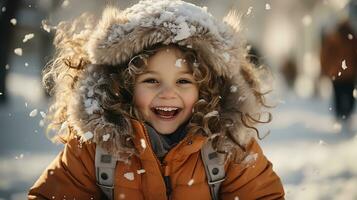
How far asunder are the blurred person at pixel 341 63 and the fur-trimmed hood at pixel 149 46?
4994mm

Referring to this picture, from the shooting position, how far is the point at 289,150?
680 centimetres

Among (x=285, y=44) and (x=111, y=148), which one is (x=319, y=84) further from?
(x=111, y=148)

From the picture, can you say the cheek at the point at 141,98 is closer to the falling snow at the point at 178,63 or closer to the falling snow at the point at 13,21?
the falling snow at the point at 178,63

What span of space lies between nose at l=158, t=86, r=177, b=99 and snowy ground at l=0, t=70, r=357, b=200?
6.61ft

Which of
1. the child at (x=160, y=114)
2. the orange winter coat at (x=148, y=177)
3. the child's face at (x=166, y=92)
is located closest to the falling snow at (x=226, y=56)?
the child at (x=160, y=114)

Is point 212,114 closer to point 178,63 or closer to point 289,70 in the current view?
point 178,63

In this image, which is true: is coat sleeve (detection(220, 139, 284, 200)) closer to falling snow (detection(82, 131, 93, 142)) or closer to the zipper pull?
the zipper pull

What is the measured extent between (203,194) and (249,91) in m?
0.57

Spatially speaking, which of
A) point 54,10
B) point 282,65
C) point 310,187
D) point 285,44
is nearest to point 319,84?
point 282,65

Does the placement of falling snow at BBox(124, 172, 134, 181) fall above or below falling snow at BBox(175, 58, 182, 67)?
below

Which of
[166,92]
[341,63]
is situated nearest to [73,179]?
[166,92]

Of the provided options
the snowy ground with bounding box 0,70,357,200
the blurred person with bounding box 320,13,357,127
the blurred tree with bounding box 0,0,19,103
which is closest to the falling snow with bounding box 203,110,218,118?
the snowy ground with bounding box 0,70,357,200

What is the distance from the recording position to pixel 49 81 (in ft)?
13.5

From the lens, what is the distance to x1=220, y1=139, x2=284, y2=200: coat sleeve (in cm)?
359
